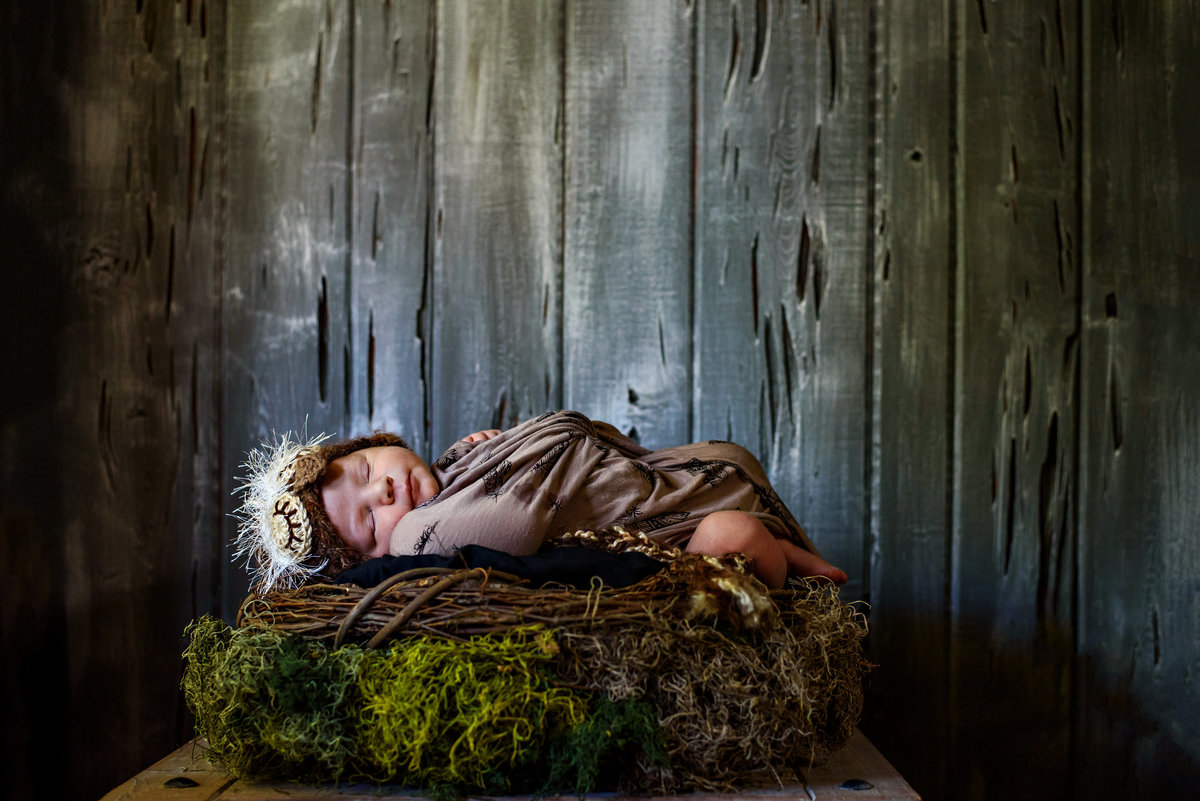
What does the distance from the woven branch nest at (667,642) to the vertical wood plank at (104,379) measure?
0.66 metres

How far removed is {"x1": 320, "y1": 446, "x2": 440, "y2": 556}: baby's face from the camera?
1.27m

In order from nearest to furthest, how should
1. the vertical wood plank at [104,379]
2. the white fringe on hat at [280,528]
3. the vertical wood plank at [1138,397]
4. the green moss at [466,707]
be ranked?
1. the green moss at [466,707]
2. the white fringe on hat at [280,528]
3. the vertical wood plank at [104,379]
4. the vertical wood plank at [1138,397]

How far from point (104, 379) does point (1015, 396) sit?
173 cm

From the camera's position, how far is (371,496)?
1.28 m

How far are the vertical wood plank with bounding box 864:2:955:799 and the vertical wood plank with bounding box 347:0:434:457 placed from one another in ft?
2.92

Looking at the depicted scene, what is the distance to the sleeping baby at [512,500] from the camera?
1.12 meters

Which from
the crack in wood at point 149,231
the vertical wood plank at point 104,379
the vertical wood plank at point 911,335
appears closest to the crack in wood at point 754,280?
the vertical wood plank at point 911,335

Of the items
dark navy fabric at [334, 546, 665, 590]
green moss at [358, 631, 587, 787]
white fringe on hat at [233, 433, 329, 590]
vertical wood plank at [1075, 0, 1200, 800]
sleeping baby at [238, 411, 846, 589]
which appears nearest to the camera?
green moss at [358, 631, 587, 787]

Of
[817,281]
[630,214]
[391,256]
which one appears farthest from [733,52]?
[391,256]

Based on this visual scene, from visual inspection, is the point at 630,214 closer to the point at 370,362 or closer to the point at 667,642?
the point at 370,362

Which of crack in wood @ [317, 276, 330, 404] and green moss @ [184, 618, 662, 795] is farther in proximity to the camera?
crack in wood @ [317, 276, 330, 404]

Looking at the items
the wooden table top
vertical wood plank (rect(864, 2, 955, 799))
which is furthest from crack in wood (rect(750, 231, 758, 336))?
the wooden table top

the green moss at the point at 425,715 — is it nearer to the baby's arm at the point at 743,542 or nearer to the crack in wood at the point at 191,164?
the baby's arm at the point at 743,542

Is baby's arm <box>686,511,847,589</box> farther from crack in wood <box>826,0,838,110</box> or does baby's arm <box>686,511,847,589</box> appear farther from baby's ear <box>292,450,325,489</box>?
crack in wood <box>826,0,838,110</box>
